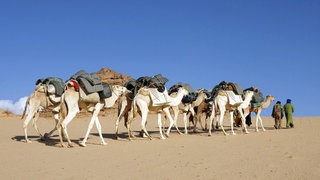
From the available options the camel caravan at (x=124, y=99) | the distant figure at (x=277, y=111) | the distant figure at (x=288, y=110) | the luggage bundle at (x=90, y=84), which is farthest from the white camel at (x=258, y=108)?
the luggage bundle at (x=90, y=84)

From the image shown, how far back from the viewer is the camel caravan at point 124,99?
13.0m

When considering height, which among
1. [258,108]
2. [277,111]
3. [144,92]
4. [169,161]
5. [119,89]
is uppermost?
[119,89]

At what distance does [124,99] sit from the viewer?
52.7 ft

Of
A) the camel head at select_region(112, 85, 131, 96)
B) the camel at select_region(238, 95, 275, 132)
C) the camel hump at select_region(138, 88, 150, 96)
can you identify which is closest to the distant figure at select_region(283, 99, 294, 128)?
the camel at select_region(238, 95, 275, 132)

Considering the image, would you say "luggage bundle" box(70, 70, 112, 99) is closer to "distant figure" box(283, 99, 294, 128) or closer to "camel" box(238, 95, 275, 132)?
"camel" box(238, 95, 275, 132)

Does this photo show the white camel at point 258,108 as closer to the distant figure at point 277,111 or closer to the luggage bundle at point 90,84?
the distant figure at point 277,111

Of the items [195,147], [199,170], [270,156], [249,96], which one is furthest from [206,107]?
[199,170]

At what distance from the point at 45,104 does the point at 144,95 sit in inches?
158

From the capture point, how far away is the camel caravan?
42.6 feet

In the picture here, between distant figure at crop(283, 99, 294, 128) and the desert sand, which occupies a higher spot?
distant figure at crop(283, 99, 294, 128)

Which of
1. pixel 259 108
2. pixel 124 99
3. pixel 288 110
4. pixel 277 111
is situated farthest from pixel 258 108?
pixel 124 99

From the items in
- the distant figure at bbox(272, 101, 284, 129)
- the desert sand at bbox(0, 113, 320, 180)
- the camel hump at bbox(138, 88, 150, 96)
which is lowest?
the desert sand at bbox(0, 113, 320, 180)

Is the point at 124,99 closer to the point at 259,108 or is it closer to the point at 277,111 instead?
the point at 259,108

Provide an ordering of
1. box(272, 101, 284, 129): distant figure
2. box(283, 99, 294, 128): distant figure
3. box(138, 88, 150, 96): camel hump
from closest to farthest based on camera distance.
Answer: box(138, 88, 150, 96): camel hump → box(272, 101, 284, 129): distant figure → box(283, 99, 294, 128): distant figure
